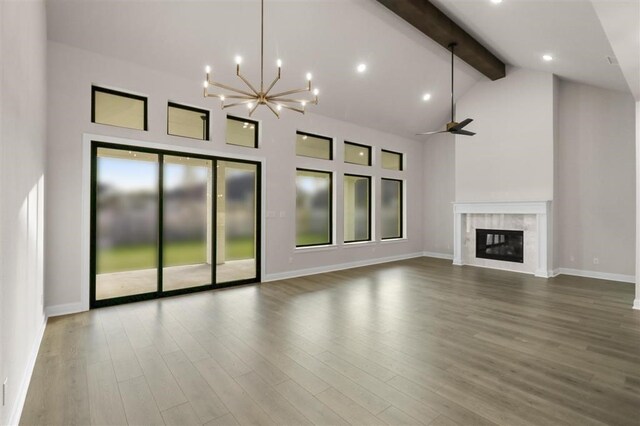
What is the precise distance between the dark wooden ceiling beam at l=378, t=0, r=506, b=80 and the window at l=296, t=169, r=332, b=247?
3521 millimetres

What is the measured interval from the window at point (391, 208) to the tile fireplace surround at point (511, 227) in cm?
170

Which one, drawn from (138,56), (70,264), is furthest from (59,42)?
(70,264)

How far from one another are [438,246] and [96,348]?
8659mm

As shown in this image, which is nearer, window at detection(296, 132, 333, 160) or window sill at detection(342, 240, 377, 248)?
window at detection(296, 132, 333, 160)

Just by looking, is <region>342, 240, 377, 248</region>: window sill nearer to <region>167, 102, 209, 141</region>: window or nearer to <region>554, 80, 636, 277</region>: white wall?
<region>167, 102, 209, 141</region>: window

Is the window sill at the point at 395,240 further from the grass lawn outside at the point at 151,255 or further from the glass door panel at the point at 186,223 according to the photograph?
the glass door panel at the point at 186,223

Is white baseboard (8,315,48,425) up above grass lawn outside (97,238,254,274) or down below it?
below

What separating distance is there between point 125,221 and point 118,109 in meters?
1.73

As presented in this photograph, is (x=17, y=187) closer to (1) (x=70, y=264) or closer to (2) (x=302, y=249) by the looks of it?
(1) (x=70, y=264)

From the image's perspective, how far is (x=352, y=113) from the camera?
24.5ft

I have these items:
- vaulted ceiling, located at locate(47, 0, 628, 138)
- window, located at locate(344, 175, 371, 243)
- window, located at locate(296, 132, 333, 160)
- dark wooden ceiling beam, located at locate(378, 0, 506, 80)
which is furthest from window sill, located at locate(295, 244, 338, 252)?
dark wooden ceiling beam, located at locate(378, 0, 506, 80)

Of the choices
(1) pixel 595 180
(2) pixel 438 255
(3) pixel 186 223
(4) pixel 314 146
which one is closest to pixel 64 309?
(3) pixel 186 223

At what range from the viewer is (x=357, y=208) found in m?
8.51

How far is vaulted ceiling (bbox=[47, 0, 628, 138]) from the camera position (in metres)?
4.20
